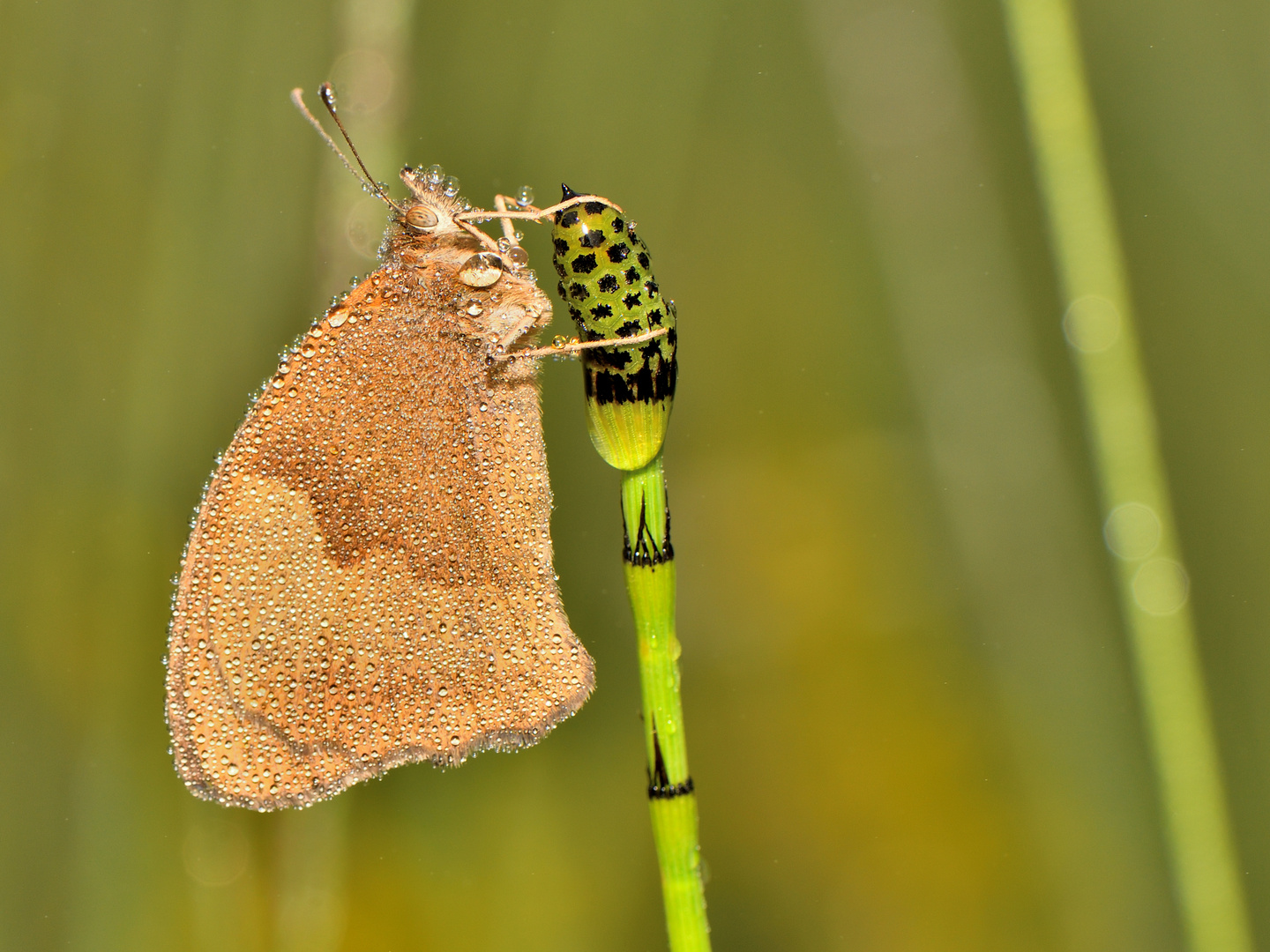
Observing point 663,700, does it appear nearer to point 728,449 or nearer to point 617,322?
point 617,322

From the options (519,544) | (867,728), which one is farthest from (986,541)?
(519,544)

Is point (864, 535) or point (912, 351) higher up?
point (912, 351)

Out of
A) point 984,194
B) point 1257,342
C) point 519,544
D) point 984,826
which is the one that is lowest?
point 984,826

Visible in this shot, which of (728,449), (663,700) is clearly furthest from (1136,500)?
(663,700)

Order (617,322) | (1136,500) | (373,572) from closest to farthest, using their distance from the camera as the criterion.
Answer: (617,322)
(373,572)
(1136,500)

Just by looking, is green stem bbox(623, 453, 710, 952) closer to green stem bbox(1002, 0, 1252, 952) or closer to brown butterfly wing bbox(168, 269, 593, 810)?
brown butterfly wing bbox(168, 269, 593, 810)

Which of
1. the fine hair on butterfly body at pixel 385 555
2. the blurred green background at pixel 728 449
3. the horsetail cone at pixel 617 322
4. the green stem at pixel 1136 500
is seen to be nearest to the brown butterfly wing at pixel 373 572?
the fine hair on butterfly body at pixel 385 555

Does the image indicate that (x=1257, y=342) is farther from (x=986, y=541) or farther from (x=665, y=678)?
(x=665, y=678)
